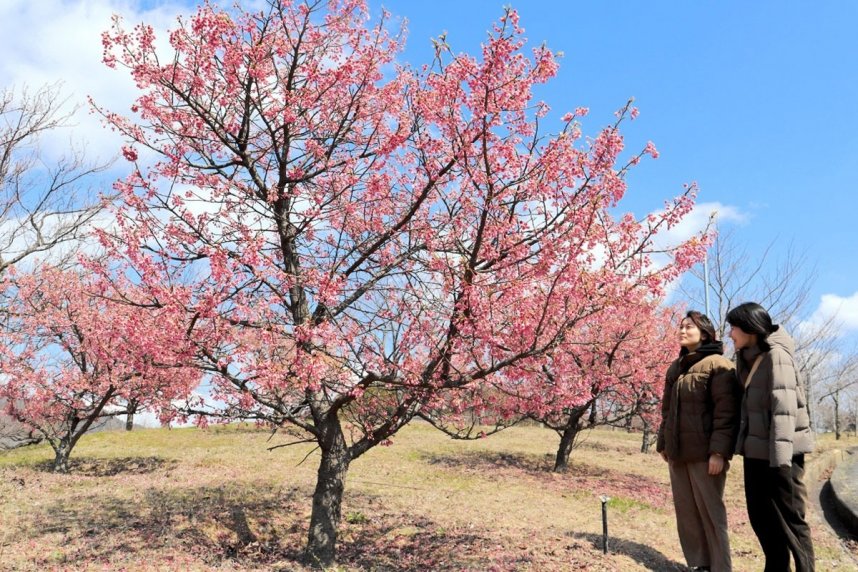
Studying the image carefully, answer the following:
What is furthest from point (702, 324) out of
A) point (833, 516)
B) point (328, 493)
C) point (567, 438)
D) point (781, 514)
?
point (567, 438)

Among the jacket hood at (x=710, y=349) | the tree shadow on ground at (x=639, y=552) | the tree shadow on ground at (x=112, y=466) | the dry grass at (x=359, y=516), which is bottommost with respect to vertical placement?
the tree shadow on ground at (x=112, y=466)

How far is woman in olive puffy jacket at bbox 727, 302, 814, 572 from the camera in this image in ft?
16.2

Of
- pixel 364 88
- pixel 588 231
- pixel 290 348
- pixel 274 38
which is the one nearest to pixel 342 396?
pixel 290 348

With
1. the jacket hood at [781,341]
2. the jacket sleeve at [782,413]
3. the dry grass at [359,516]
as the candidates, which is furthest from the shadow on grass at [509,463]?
the jacket sleeve at [782,413]

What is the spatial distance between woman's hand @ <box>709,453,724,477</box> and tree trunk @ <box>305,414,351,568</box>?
4269 mm

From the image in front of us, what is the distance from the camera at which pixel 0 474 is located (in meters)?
13.5

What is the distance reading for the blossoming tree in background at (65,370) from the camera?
14.8m

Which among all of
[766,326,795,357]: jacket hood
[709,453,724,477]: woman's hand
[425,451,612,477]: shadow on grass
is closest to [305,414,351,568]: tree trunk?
[709,453,724,477]: woman's hand

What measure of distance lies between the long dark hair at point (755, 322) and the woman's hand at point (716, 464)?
1.08m

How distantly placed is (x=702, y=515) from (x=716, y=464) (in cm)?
73

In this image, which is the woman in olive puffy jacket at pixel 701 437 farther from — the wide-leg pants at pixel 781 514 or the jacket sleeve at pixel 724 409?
the wide-leg pants at pixel 781 514

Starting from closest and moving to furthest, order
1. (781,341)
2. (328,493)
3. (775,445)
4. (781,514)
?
1. (775,445)
2. (781,514)
3. (781,341)
4. (328,493)

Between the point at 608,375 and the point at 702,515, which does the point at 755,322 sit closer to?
the point at 702,515

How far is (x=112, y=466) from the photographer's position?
16.2 metres
